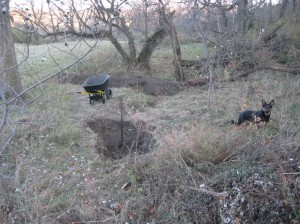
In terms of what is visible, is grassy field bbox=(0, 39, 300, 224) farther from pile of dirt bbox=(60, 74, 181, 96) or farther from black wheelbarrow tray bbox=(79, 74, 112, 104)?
pile of dirt bbox=(60, 74, 181, 96)

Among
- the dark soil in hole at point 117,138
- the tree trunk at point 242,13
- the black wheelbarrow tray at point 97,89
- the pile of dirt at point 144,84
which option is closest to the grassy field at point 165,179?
the dark soil in hole at point 117,138

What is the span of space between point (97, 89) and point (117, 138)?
224 cm

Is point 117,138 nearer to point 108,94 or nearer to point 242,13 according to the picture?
point 108,94

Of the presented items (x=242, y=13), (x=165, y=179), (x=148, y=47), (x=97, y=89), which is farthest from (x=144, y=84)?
(x=165, y=179)

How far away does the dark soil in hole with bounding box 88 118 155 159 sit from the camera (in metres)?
5.78

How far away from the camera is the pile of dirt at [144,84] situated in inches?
388

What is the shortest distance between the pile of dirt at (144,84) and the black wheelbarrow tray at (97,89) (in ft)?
3.34

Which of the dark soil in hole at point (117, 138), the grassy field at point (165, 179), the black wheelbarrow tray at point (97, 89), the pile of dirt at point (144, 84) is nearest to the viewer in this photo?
the grassy field at point (165, 179)

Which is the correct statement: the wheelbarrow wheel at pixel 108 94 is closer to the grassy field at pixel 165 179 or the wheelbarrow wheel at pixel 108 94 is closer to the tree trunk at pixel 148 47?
the grassy field at pixel 165 179

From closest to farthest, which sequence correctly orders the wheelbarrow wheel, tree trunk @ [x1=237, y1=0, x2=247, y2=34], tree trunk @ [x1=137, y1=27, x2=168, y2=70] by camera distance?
the wheelbarrow wheel < tree trunk @ [x1=137, y1=27, x2=168, y2=70] < tree trunk @ [x1=237, y1=0, x2=247, y2=34]

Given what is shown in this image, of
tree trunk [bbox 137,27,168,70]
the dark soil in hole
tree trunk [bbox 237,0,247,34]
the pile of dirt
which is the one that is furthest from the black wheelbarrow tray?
tree trunk [bbox 237,0,247,34]

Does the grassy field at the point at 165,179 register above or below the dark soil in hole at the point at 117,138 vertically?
above

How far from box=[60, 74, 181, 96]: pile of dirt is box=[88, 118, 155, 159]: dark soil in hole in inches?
108

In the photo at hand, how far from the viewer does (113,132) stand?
6906mm
